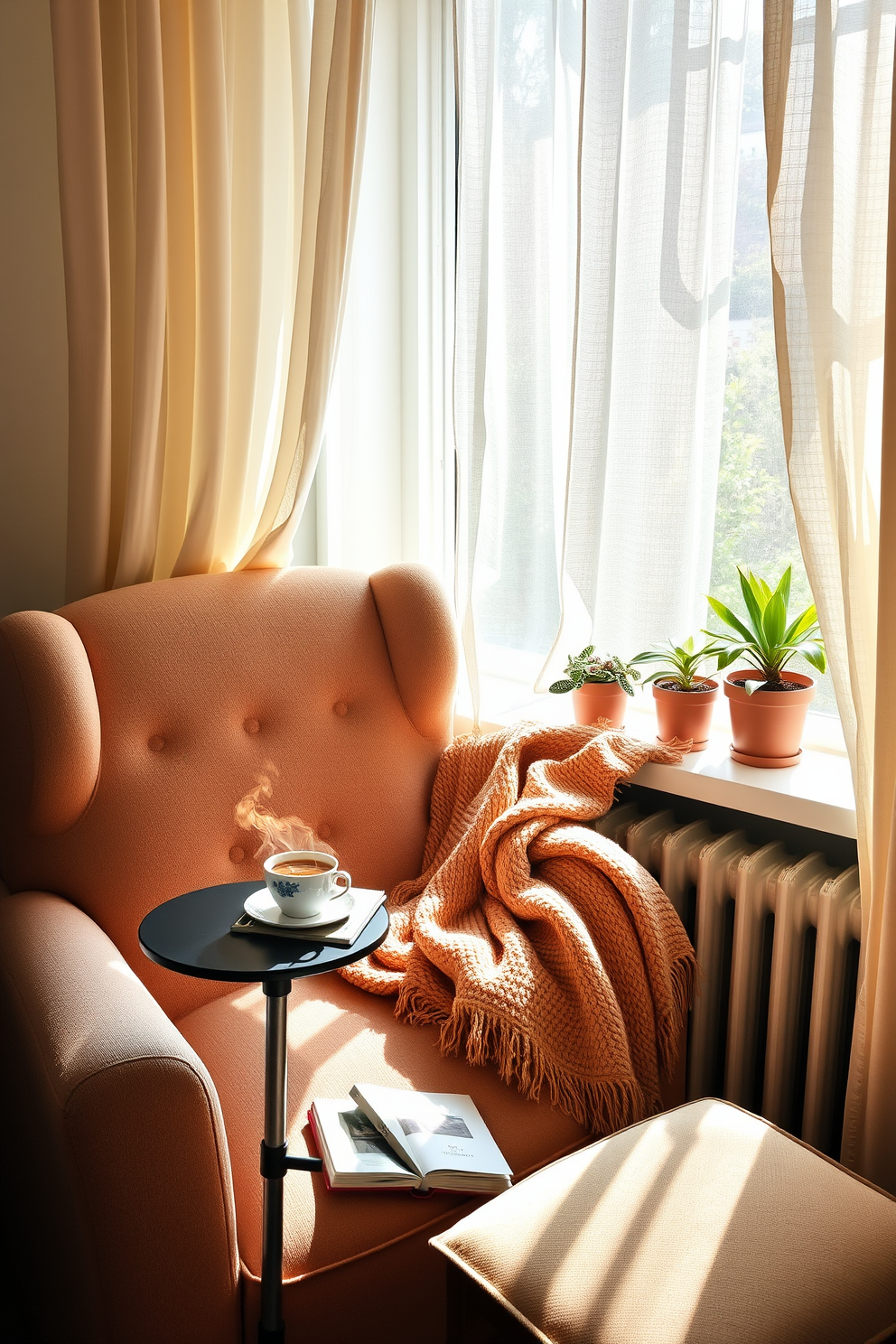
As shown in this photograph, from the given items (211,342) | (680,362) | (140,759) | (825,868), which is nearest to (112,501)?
(211,342)

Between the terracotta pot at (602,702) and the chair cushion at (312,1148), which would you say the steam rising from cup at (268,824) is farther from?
the terracotta pot at (602,702)

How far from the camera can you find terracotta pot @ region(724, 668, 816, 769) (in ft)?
5.24

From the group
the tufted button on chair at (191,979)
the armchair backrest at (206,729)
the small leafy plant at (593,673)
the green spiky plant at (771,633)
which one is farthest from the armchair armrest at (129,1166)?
the green spiky plant at (771,633)

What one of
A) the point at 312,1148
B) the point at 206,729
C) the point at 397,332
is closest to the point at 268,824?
the point at 206,729

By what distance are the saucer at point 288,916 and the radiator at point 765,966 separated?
69cm

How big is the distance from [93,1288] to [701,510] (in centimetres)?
132

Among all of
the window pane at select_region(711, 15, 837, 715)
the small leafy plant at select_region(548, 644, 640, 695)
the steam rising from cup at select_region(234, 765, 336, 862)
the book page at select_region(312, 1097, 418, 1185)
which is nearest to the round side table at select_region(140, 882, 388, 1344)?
the book page at select_region(312, 1097, 418, 1185)

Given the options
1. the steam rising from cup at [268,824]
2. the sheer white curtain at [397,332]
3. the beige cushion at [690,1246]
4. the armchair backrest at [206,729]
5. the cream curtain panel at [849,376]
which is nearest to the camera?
the beige cushion at [690,1246]

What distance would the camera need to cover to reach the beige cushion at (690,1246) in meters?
0.92

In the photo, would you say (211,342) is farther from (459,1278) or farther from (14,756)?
(459,1278)

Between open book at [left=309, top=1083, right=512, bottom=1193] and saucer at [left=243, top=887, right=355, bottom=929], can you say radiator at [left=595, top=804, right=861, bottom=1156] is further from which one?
saucer at [left=243, top=887, right=355, bottom=929]

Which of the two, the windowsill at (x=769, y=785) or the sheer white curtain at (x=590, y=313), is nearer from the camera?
the windowsill at (x=769, y=785)

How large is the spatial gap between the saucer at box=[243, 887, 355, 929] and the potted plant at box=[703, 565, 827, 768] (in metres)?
0.80

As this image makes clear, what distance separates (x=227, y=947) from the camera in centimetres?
99
